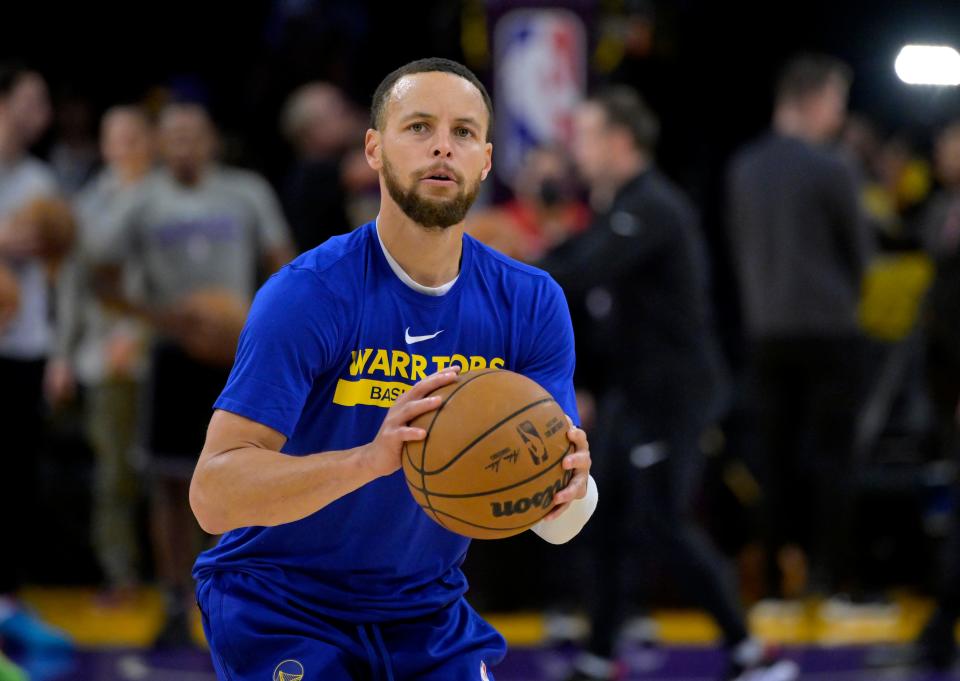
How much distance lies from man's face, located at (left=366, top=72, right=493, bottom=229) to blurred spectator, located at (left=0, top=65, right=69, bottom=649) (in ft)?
12.1

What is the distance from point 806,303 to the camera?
7.18 m

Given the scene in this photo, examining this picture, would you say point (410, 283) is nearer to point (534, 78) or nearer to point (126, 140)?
point (126, 140)

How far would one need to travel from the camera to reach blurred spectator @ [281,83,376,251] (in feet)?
24.8

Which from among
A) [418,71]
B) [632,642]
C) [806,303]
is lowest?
[632,642]

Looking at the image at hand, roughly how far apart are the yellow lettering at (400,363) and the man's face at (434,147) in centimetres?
27

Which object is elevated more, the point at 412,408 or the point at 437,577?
the point at 412,408

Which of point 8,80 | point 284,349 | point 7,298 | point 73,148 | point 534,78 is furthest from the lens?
point 73,148

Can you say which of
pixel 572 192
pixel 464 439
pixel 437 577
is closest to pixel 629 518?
pixel 572 192

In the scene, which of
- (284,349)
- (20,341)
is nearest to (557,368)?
(284,349)

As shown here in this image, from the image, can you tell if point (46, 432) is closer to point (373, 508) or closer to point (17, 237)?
point (17, 237)

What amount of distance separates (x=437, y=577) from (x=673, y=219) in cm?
281

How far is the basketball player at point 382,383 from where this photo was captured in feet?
9.87

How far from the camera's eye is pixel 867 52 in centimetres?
1089

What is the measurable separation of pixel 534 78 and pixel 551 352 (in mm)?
5546
